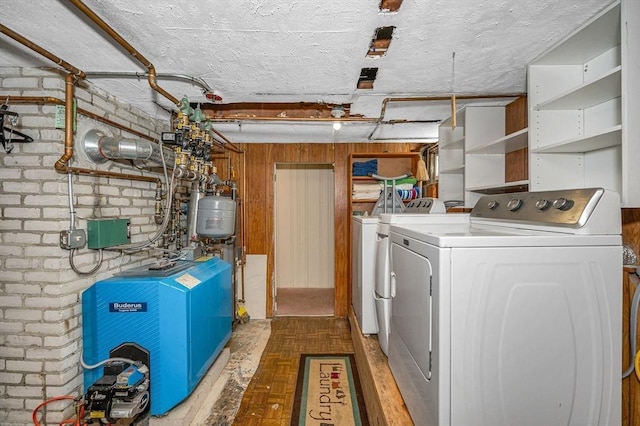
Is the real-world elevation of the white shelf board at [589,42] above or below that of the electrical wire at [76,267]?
above

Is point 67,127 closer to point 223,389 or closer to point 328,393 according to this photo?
point 223,389

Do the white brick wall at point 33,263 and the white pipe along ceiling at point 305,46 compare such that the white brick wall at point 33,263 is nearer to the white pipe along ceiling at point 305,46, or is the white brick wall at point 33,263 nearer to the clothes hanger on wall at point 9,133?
the clothes hanger on wall at point 9,133

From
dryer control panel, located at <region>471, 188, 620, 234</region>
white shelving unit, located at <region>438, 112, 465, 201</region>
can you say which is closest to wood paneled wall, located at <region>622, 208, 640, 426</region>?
dryer control panel, located at <region>471, 188, 620, 234</region>

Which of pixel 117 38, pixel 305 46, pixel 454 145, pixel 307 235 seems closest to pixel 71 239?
pixel 117 38

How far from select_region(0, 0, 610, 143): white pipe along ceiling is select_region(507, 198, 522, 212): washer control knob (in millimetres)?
822

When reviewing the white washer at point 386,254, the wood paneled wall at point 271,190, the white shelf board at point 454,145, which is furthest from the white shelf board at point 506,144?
the wood paneled wall at point 271,190

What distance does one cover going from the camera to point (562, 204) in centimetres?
122

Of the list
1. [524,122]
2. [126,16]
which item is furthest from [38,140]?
[524,122]

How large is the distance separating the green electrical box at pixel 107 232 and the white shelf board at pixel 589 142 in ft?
9.03

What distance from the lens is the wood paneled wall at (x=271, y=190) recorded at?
13.1 feet

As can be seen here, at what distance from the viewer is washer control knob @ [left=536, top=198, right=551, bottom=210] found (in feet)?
4.26

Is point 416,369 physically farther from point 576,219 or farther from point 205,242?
point 205,242

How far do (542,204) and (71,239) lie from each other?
2.54m

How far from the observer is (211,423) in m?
2.03
